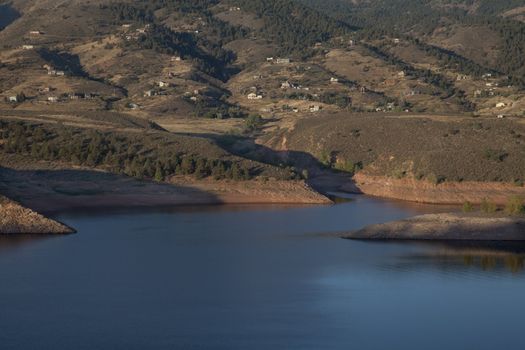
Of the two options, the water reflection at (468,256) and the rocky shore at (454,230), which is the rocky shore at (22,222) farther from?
the water reflection at (468,256)

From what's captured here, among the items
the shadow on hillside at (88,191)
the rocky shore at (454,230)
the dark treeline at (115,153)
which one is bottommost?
the shadow on hillside at (88,191)

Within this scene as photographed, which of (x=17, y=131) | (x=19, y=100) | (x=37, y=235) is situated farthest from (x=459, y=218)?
(x=19, y=100)

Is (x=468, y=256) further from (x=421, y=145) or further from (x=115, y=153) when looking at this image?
(x=421, y=145)

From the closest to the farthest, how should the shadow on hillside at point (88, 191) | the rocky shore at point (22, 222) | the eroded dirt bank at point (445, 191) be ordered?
the rocky shore at point (22, 222), the shadow on hillside at point (88, 191), the eroded dirt bank at point (445, 191)

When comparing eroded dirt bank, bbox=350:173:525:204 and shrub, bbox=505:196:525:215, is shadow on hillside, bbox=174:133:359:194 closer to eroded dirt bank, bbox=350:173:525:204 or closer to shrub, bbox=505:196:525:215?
eroded dirt bank, bbox=350:173:525:204

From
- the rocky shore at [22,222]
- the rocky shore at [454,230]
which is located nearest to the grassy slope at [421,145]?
the rocky shore at [454,230]

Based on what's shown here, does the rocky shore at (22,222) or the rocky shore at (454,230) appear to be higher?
the rocky shore at (454,230)

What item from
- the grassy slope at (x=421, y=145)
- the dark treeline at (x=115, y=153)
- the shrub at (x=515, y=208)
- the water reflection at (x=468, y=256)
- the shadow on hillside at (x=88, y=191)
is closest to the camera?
the water reflection at (x=468, y=256)

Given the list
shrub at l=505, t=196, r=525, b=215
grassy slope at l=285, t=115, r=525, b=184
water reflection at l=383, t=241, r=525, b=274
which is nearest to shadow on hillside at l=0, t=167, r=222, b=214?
grassy slope at l=285, t=115, r=525, b=184
